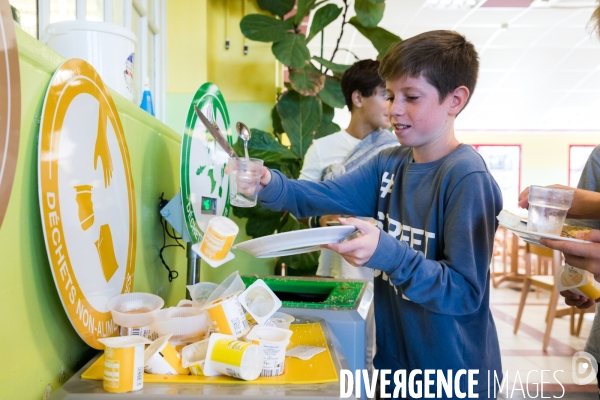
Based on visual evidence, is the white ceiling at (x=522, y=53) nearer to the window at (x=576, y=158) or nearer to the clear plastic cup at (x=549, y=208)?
the window at (x=576, y=158)

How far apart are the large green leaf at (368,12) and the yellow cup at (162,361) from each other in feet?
8.00

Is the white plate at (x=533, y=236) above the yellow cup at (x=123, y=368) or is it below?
above

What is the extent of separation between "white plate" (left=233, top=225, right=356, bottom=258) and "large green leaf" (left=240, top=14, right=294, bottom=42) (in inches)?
76.9

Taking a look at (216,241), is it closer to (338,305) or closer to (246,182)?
(246,182)

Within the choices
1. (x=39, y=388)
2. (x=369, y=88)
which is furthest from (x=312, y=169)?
(x=39, y=388)

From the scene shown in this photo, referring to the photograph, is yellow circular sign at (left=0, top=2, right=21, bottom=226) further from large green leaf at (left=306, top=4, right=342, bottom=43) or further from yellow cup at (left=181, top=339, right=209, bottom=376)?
large green leaf at (left=306, top=4, right=342, bottom=43)

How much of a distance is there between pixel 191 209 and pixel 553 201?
935mm

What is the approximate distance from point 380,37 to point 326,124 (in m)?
0.58

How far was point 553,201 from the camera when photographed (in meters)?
1.04

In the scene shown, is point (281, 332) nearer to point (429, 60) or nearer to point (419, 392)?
point (419, 392)

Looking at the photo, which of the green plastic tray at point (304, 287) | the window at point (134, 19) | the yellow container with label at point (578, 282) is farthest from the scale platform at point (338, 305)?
the window at point (134, 19)

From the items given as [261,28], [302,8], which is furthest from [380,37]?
[261,28]

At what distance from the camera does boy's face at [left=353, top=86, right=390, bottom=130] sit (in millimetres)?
2152

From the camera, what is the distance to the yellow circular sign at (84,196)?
0.85 meters
